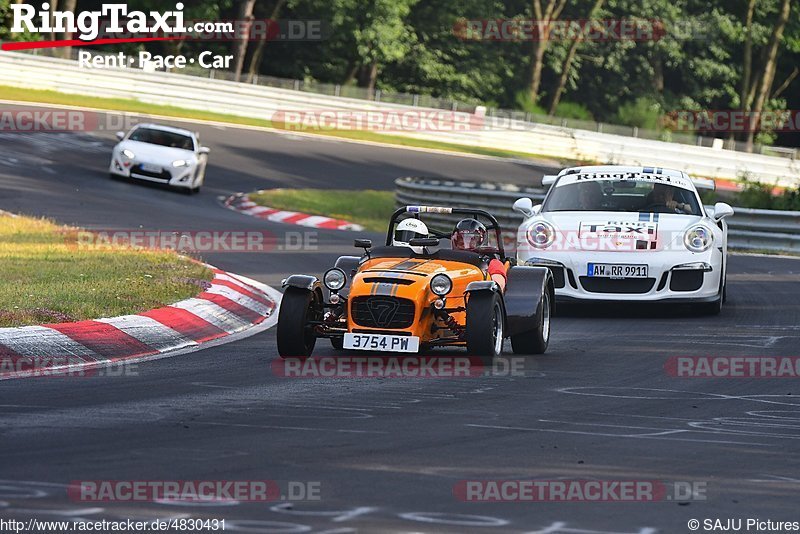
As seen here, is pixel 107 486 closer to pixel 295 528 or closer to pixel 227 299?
pixel 295 528

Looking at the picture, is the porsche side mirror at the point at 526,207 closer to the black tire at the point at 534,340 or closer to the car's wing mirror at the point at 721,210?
the car's wing mirror at the point at 721,210

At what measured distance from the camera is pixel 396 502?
5.59 meters

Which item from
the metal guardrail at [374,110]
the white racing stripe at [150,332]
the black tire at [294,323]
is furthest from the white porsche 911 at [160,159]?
the black tire at [294,323]

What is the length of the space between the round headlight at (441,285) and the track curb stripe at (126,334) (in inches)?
77.8

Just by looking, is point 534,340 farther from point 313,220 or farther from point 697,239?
point 313,220

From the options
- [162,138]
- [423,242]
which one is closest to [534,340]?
[423,242]

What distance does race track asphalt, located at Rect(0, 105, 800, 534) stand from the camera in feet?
18.0

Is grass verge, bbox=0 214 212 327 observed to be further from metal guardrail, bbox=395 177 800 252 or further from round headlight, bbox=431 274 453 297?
metal guardrail, bbox=395 177 800 252

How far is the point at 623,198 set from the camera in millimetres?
14594

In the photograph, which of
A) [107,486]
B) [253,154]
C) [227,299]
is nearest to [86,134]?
[253,154]

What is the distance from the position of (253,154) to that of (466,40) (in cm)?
2974

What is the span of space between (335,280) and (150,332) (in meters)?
1.47

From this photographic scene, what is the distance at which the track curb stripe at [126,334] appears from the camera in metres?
9.24

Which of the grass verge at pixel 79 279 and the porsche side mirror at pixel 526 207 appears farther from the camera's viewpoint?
the porsche side mirror at pixel 526 207
